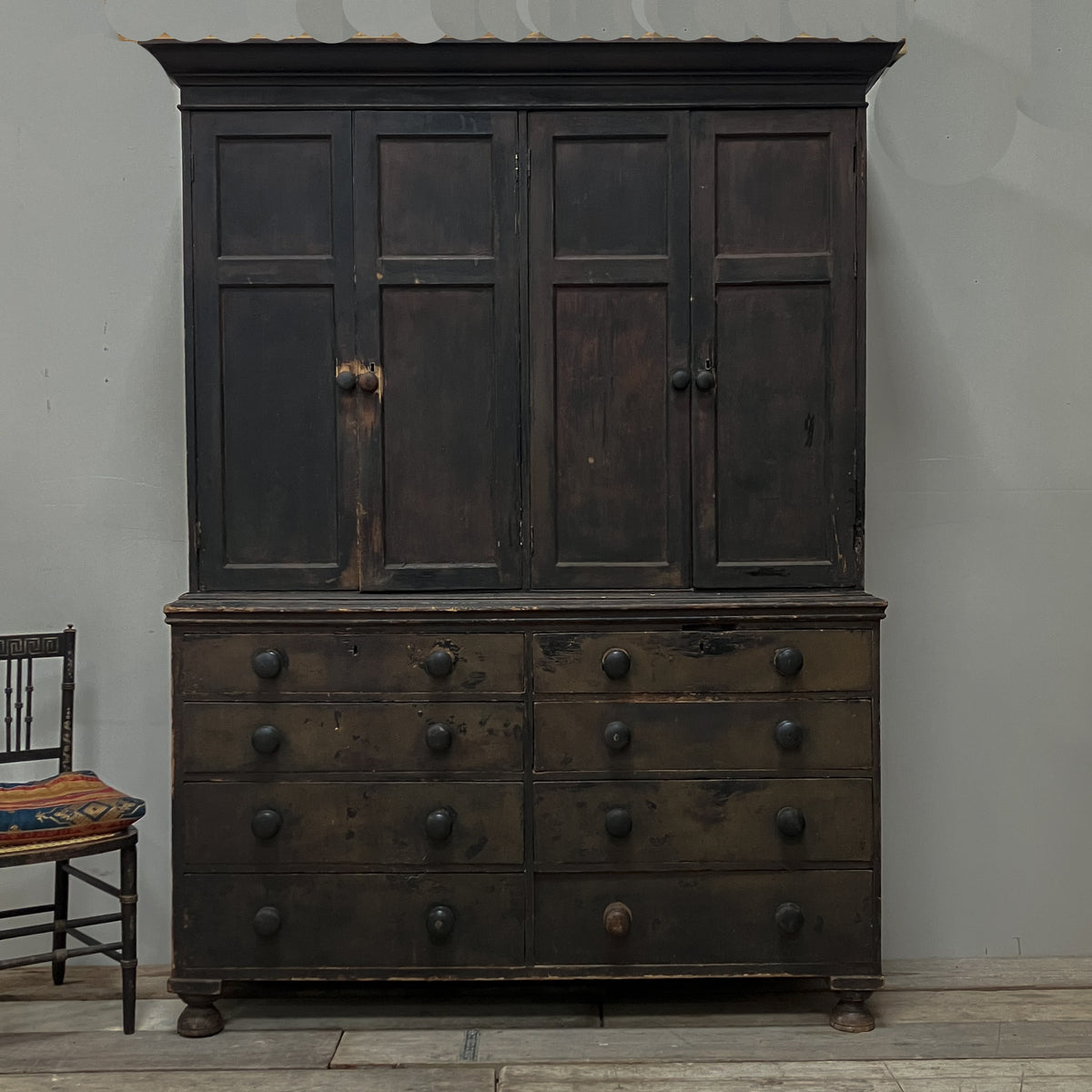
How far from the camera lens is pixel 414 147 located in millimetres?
2535

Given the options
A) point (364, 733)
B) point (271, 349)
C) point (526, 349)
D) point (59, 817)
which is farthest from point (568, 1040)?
point (271, 349)

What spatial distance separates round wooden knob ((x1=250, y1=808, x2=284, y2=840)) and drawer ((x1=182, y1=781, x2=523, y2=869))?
0.8 inches

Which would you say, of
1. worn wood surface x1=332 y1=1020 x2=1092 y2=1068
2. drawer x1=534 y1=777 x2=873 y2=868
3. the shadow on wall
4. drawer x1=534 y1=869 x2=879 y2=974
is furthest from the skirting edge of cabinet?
the shadow on wall

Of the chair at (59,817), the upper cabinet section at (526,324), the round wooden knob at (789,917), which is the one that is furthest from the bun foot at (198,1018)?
the round wooden knob at (789,917)

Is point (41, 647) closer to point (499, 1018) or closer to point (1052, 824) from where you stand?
point (499, 1018)

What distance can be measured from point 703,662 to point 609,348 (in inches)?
29.2

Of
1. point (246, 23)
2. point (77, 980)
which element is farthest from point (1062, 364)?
point (77, 980)

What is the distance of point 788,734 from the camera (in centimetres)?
251

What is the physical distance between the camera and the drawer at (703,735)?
254cm

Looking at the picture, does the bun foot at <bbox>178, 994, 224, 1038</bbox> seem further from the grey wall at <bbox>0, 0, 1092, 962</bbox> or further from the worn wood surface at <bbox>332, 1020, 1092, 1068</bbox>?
the grey wall at <bbox>0, 0, 1092, 962</bbox>

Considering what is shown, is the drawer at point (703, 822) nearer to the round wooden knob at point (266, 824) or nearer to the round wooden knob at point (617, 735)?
the round wooden knob at point (617, 735)

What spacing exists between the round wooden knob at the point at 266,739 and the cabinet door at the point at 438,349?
39 cm

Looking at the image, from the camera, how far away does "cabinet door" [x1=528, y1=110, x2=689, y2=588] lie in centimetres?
254

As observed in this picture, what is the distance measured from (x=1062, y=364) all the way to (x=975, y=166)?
0.58 m
